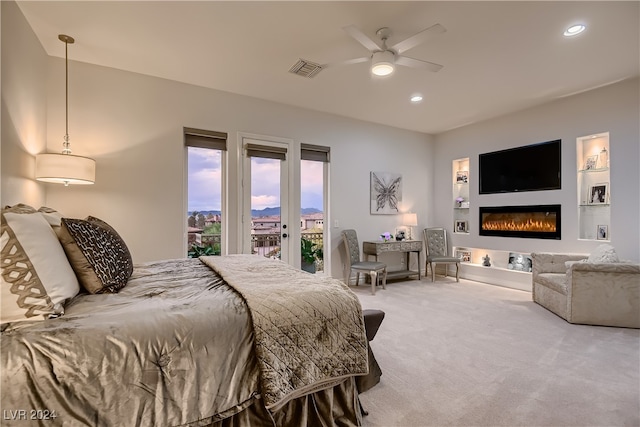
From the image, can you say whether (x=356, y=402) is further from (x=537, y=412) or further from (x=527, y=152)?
(x=527, y=152)

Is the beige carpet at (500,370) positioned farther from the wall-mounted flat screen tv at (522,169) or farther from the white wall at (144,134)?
the white wall at (144,134)

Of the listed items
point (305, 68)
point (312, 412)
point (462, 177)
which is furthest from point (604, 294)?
point (305, 68)

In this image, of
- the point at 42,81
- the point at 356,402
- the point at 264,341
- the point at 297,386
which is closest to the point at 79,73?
the point at 42,81

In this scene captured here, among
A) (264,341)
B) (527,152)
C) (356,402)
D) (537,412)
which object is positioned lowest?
(537,412)

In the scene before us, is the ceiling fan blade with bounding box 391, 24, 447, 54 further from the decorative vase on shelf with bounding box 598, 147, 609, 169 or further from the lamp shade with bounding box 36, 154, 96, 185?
the decorative vase on shelf with bounding box 598, 147, 609, 169

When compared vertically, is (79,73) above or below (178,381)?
above

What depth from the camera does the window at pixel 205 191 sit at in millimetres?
3963

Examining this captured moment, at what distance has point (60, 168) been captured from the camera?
2605 mm

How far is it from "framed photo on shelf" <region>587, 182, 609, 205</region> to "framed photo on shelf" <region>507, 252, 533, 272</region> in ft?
4.05

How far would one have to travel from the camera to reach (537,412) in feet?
5.81

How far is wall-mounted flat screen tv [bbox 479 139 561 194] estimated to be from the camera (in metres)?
4.51

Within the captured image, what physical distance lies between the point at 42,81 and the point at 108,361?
3.29 meters

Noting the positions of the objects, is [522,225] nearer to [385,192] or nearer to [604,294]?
[604,294]

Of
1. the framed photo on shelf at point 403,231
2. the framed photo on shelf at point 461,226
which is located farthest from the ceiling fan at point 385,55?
the framed photo on shelf at point 461,226
